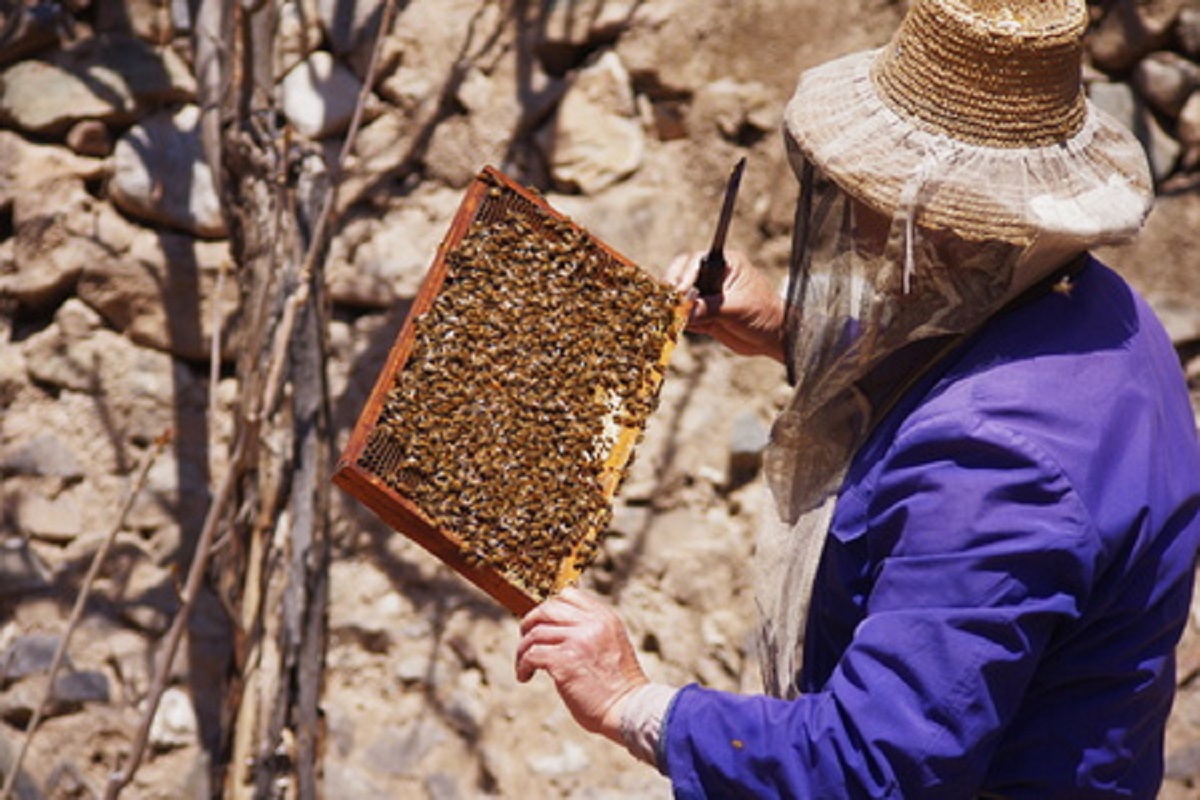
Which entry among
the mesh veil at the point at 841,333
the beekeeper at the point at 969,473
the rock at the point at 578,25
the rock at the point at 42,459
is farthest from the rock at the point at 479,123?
the beekeeper at the point at 969,473

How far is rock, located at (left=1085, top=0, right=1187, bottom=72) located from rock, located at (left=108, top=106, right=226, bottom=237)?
2485mm

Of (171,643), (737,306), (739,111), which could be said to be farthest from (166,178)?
(737,306)

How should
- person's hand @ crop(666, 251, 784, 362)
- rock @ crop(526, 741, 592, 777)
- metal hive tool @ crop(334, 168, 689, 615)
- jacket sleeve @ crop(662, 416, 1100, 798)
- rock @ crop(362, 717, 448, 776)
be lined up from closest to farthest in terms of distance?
jacket sleeve @ crop(662, 416, 1100, 798)
metal hive tool @ crop(334, 168, 689, 615)
person's hand @ crop(666, 251, 784, 362)
rock @ crop(526, 741, 592, 777)
rock @ crop(362, 717, 448, 776)

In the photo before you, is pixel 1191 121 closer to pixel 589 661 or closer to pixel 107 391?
pixel 589 661

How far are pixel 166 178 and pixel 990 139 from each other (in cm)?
280

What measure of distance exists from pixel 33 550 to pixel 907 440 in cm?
287

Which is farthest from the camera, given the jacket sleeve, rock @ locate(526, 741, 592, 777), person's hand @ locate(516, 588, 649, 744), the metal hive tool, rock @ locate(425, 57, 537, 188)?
rock @ locate(425, 57, 537, 188)

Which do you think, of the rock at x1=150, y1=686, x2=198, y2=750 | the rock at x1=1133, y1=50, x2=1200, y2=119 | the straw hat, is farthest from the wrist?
the rock at x1=1133, y1=50, x2=1200, y2=119

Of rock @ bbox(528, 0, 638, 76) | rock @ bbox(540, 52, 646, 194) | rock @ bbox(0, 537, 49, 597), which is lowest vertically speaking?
rock @ bbox(0, 537, 49, 597)

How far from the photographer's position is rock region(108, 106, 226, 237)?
4.32m

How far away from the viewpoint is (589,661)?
7.69 ft

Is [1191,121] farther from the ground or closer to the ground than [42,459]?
farther from the ground

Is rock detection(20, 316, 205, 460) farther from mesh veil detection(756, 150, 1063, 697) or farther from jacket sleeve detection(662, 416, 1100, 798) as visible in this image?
jacket sleeve detection(662, 416, 1100, 798)

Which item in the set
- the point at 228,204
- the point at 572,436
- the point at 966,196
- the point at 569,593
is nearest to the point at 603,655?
the point at 569,593
